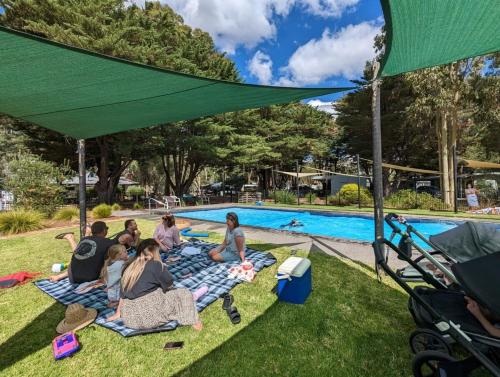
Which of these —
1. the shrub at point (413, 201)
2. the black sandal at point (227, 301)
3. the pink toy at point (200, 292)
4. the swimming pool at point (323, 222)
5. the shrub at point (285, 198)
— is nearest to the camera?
the black sandal at point (227, 301)

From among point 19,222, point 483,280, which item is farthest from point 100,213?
point 483,280

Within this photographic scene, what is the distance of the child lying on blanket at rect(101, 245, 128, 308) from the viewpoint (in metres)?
3.23

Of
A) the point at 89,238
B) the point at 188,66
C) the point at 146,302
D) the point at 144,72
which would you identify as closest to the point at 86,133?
the point at 89,238

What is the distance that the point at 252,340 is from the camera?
103 inches

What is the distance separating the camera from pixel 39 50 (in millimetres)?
2062

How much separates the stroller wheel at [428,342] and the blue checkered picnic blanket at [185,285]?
223cm

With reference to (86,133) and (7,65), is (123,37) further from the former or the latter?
(7,65)

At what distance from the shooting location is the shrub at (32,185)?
406 inches

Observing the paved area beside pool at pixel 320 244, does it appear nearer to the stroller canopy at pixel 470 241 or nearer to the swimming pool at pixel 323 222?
the swimming pool at pixel 323 222

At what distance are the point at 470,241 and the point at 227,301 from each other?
284 cm

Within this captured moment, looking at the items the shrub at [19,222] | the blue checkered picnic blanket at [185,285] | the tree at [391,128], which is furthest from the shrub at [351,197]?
the shrub at [19,222]

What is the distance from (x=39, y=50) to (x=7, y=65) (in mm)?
517

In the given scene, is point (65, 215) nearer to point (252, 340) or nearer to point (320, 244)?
point (320, 244)

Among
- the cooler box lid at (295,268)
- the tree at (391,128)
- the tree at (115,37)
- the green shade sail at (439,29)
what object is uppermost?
the tree at (115,37)
